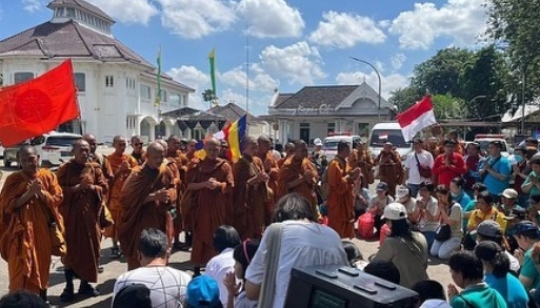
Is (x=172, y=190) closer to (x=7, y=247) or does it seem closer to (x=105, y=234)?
(x=7, y=247)

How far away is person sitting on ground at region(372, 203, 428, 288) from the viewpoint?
3.88 meters

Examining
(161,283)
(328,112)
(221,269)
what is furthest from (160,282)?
(328,112)

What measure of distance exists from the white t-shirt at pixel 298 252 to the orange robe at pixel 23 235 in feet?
10.6

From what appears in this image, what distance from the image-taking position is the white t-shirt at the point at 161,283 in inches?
113

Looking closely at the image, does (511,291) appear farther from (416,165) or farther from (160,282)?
(416,165)

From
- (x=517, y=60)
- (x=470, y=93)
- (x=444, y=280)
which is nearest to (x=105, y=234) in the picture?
(x=444, y=280)

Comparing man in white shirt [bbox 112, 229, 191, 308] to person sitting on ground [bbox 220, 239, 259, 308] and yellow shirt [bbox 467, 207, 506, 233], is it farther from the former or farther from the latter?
yellow shirt [bbox 467, 207, 506, 233]

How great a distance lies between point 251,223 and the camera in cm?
693

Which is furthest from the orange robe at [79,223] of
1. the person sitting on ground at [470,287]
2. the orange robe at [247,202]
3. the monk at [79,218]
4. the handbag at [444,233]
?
the handbag at [444,233]

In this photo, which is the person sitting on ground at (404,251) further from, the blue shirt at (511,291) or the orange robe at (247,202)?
the orange robe at (247,202)

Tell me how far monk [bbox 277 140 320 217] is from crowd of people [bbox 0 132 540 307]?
2cm

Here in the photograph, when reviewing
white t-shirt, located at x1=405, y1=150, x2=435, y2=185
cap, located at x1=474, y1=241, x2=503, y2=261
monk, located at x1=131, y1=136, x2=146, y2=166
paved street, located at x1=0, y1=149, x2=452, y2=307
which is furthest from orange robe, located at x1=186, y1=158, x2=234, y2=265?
white t-shirt, located at x1=405, y1=150, x2=435, y2=185

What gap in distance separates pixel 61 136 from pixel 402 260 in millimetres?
19160

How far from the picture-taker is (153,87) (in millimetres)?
46750
